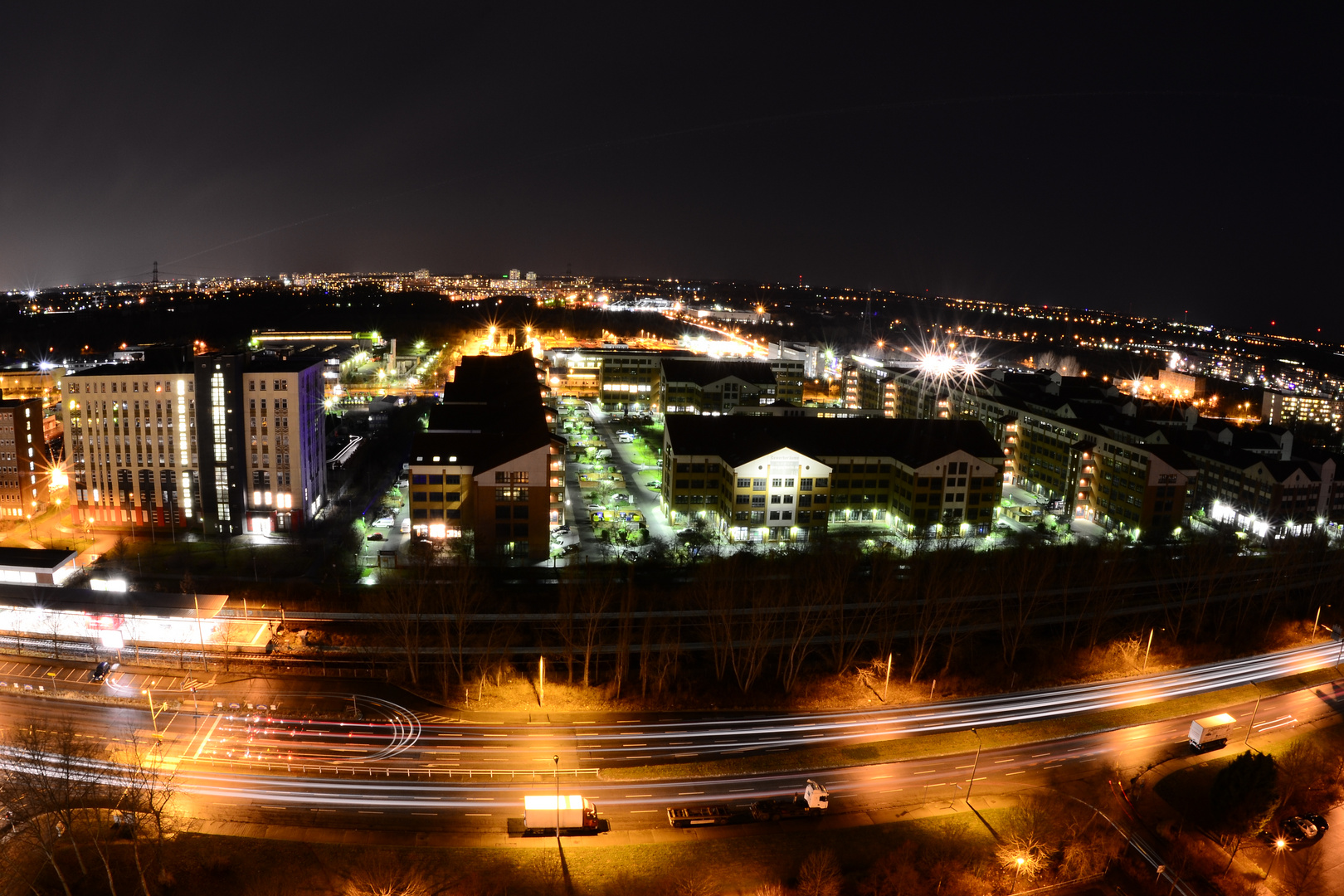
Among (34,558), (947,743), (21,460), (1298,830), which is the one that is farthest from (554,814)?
(21,460)

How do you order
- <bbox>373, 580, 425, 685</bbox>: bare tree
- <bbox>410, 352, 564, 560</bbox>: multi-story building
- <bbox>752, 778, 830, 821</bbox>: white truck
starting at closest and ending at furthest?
<bbox>752, 778, 830, 821</bbox>: white truck → <bbox>373, 580, 425, 685</bbox>: bare tree → <bbox>410, 352, 564, 560</bbox>: multi-story building

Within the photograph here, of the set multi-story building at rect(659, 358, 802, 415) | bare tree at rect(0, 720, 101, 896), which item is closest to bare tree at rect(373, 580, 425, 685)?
bare tree at rect(0, 720, 101, 896)

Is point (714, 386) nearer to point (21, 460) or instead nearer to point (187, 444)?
point (187, 444)

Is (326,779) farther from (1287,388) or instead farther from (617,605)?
(1287,388)

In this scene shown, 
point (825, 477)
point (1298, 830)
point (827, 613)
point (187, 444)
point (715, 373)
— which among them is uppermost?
point (715, 373)

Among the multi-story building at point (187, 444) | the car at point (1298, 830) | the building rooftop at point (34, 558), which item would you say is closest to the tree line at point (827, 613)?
the car at point (1298, 830)

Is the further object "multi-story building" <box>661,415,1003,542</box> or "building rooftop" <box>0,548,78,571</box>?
"multi-story building" <box>661,415,1003,542</box>

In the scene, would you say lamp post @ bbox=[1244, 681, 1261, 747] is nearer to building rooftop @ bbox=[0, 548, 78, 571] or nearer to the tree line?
the tree line
